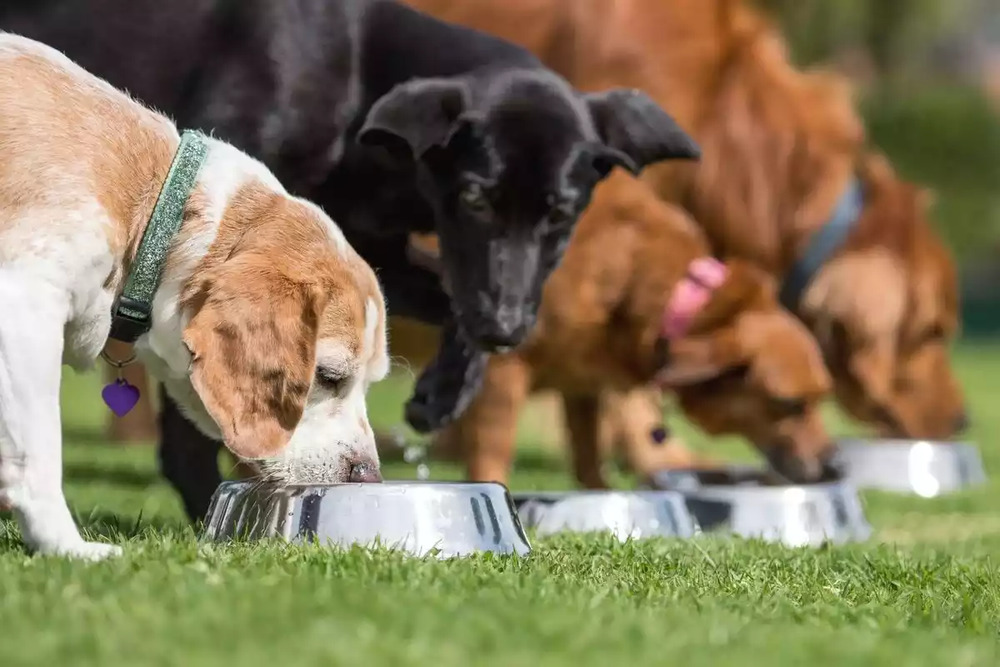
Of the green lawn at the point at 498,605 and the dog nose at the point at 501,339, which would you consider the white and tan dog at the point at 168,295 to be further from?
the dog nose at the point at 501,339

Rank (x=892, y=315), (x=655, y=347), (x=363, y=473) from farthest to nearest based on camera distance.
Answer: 1. (x=892, y=315)
2. (x=655, y=347)
3. (x=363, y=473)

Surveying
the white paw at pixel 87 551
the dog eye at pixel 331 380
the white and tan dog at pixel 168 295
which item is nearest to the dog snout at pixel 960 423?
the white and tan dog at pixel 168 295

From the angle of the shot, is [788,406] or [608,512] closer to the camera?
[608,512]

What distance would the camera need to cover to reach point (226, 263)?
300 cm

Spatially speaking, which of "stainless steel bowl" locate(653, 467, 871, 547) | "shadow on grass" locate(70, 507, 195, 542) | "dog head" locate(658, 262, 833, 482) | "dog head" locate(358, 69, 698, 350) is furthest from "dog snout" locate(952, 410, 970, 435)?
"shadow on grass" locate(70, 507, 195, 542)

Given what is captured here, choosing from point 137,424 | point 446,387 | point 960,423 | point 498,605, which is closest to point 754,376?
point 446,387

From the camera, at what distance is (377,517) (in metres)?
3.14

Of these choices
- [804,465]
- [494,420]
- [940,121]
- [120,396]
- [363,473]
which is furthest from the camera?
[940,121]

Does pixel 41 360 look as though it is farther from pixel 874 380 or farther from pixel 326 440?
pixel 874 380

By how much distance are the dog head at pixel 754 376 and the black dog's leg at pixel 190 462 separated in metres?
2.12

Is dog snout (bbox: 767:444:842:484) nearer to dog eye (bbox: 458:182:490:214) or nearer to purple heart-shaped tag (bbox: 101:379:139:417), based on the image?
dog eye (bbox: 458:182:490:214)

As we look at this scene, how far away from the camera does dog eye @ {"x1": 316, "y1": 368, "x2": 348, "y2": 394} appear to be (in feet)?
10.4

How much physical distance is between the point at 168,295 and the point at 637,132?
2.07 meters

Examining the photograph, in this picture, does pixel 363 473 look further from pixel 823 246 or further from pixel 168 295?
pixel 823 246
